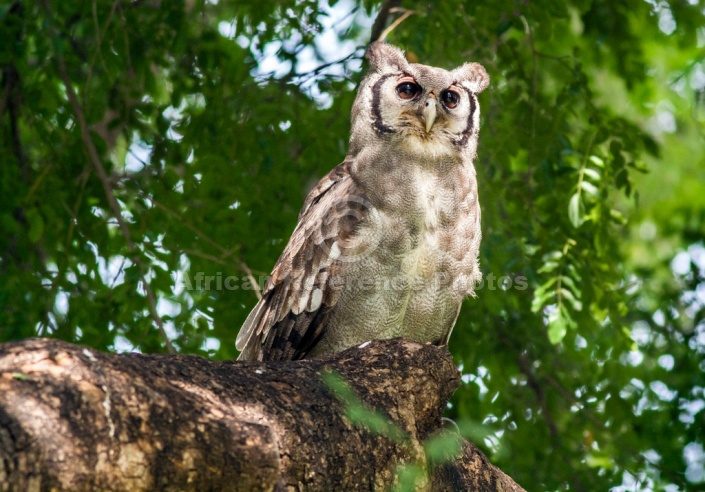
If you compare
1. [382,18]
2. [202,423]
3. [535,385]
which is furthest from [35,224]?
[535,385]

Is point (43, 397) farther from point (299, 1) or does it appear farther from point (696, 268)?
point (696, 268)

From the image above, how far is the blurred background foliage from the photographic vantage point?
4957mm

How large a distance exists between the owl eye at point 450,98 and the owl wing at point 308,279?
0.56 metres

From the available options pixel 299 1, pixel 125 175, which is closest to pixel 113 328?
pixel 125 175

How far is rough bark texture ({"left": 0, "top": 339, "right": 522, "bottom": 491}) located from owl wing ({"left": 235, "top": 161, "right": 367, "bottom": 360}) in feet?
3.86

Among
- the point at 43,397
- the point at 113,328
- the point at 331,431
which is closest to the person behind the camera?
the point at 43,397

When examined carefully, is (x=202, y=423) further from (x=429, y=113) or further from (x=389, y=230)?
(x=429, y=113)

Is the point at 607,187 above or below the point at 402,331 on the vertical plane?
above

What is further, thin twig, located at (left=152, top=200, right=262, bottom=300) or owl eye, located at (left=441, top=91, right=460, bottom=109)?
thin twig, located at (left=152, top=200, right=262, bottom=300)

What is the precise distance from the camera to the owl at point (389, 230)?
12.6ft

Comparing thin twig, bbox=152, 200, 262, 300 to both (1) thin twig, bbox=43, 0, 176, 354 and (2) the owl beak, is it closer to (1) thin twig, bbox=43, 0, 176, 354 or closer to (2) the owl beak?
(1) thin twig, bbox=43, 0, 176, 354

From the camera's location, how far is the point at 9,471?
164cm

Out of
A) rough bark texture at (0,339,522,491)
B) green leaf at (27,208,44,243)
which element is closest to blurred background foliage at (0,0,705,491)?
green leaf at (27,208,44,243)

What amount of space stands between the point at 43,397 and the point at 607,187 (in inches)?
158
